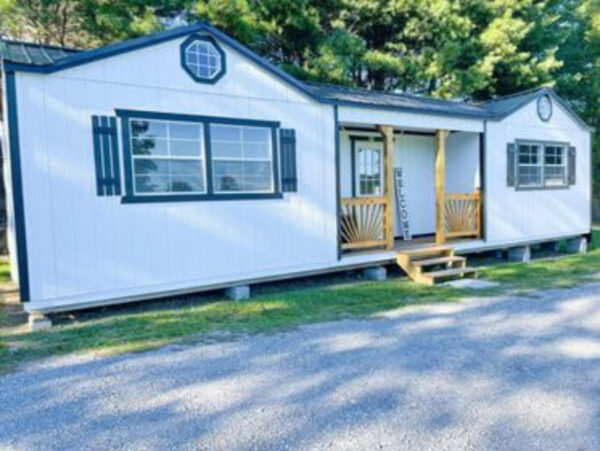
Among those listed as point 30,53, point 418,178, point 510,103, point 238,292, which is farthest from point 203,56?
point 510,103

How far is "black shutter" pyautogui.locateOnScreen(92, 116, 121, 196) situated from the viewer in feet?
18.0

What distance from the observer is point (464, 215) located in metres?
9.41

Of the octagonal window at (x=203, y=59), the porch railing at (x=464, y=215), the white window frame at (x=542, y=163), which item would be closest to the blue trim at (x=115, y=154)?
the octagonal window at (x=203, y=59)

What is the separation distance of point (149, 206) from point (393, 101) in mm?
4933

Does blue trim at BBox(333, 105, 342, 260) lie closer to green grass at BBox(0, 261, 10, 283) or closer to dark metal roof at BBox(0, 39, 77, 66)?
dark metal roof at BBox(0, 39, 77, 66)

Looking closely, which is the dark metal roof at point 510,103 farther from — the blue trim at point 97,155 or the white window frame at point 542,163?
the blue trim at point 97,155

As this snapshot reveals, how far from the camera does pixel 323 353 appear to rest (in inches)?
168

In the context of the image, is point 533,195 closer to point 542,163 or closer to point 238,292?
point 542,163

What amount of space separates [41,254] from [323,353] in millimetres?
3340

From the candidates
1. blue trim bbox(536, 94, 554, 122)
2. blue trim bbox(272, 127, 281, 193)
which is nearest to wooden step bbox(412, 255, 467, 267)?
blue trim bbox(272, 127, 281, 193)

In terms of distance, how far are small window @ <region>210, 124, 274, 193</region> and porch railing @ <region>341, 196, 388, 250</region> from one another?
1.74 m

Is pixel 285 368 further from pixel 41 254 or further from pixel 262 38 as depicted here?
pixel 262 38

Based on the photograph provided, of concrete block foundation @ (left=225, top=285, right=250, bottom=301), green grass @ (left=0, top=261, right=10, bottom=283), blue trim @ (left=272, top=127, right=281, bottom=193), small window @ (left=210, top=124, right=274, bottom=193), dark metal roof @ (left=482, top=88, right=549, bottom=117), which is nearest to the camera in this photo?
small window @ (left=210, top=124, right=274, bottom=193)

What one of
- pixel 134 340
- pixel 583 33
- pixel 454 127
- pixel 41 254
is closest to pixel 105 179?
pixel 41 254
